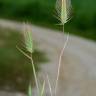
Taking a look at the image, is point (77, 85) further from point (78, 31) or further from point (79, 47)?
point (78, 31)

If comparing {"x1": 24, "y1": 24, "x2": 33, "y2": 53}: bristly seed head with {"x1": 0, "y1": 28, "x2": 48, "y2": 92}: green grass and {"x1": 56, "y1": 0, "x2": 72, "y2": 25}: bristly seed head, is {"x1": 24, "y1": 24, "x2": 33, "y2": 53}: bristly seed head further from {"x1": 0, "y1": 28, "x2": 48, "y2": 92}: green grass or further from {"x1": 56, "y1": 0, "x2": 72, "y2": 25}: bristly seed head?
{"x1": 0, "y1": 28, "x2": 48, "y2": 92}: green grass

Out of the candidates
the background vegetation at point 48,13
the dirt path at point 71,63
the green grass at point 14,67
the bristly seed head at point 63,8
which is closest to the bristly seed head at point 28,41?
the bristly seed head at point 63,8

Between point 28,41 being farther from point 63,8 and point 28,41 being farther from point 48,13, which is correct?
point 48,13

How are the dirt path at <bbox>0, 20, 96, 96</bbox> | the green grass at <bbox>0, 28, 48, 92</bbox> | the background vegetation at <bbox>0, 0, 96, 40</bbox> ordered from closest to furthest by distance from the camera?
1. the dirt path at <bbox>0, 20, 96, 96</bbox>
2. the green grass at <bbox>0, 28, 48, 92</bbox>
3. the background vegetation at <bbox>0, 0, 96, 40</bbox>

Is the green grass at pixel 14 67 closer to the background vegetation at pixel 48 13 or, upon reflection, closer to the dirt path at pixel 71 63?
the dirt path at pixel 71 63

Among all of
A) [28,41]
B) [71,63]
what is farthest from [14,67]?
[28,41]

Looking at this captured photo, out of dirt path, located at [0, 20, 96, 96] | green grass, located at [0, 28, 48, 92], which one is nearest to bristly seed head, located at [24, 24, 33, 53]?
dirt path, located at [0, 20, 96, 96]
